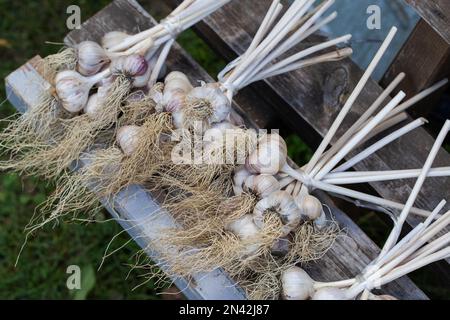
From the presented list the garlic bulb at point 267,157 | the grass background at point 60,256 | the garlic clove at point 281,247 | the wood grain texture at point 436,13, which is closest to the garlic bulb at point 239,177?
the garlic bulb at point 267,157

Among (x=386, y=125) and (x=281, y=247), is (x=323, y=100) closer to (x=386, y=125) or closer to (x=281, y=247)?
(x=386, y=125)

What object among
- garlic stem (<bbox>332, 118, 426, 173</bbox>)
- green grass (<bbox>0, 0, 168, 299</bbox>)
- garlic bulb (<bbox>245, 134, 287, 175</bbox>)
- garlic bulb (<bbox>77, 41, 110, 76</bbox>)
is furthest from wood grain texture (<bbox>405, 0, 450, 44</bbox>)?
green grass (<bbox>0, 0, 168, 299</bbox>)

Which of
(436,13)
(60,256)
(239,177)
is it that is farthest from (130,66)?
(60,256)

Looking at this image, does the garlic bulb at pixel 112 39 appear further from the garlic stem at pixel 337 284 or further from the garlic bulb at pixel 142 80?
the garlic stem at pixel 337 284

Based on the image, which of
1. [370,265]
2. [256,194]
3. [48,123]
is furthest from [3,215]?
[370,265]

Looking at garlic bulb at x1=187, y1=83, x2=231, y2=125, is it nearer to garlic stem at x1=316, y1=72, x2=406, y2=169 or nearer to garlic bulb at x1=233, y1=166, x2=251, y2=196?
garlic bulb at x1=233, y1=166, x2=251, y2=196

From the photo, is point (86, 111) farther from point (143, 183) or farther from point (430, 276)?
point (430, 276)
